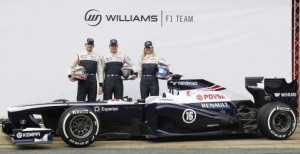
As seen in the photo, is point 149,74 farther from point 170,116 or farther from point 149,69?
point 170,116

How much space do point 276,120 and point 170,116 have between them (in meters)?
1.78

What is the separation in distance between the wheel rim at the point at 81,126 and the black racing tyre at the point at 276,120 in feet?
9.22

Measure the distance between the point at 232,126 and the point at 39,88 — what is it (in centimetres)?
408

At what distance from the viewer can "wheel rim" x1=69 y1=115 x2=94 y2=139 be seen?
929 centimetres

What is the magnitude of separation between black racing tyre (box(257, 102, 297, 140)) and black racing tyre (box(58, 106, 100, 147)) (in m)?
2.72

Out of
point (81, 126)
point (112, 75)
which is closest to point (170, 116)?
point (81, 126)

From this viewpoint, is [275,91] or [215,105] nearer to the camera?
[215,105]

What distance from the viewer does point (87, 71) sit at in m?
11.6

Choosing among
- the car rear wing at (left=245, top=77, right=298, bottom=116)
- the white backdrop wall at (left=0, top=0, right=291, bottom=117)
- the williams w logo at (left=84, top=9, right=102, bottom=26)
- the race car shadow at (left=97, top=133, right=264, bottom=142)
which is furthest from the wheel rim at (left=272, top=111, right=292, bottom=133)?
the williams w logo at (left=84, top=9, right=102, bottom=26)

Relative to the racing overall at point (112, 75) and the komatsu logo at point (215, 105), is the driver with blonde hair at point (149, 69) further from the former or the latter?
the komatsu logo at point (215, 105)

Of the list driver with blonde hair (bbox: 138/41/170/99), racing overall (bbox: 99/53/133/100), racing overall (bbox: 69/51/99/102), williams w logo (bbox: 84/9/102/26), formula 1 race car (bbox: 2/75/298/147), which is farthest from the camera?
williams w logo (bbox: 84/9/102/26)

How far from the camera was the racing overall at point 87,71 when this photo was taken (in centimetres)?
1166

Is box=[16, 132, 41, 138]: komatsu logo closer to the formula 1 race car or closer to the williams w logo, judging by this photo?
the formula 1 race car

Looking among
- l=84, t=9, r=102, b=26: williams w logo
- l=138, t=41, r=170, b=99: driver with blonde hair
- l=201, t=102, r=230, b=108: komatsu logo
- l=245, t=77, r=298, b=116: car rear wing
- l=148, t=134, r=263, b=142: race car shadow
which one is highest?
l=84, t=9, r=102, b=26: williams w logo
